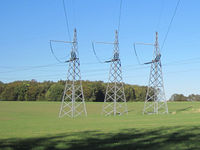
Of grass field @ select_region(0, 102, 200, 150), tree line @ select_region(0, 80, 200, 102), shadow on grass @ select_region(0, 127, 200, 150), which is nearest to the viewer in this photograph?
shadow on grass @ select_region(0, 127, 200, 150)

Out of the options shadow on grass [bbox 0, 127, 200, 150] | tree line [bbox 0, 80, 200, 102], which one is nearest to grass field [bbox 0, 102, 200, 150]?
shadow on grass [bbox 0, 127, 200, 150]

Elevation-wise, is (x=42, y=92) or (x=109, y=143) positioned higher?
(x=42, y=92)

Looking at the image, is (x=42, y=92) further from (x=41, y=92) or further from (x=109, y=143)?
(x=109, y=143)

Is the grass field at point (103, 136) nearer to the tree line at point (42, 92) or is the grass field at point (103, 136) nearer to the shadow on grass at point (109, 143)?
the shadow on grass at point (109, 143)

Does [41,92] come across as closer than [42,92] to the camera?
Yes

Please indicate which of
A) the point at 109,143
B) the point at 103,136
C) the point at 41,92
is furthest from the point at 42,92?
the point at 109,143

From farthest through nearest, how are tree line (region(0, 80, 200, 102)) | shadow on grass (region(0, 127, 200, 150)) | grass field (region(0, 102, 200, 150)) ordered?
tree line (region(0, 80, 200, 102))
grass field (region(0, 102, 200, 150))
shadow on grass (region(0, 127, 200, 150))

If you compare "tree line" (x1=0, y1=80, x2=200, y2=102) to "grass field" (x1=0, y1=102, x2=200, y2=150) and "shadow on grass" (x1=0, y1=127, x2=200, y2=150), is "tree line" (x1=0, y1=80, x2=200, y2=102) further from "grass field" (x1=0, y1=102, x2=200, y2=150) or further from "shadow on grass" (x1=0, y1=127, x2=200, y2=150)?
"shadow on grass" (x1=0, y1=127, x2=200, y2=150)

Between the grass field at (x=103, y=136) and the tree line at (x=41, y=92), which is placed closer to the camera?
the grass field at (x=103, y=136)

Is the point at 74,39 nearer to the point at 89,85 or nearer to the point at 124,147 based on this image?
A: the point at 124,147

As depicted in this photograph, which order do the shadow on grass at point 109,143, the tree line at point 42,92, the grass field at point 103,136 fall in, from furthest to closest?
1. the tree line at point 42,92
2. the grass field at point 103,136
3. the shadow on grass at point 109,143

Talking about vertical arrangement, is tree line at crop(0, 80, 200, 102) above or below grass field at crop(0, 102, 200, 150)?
above

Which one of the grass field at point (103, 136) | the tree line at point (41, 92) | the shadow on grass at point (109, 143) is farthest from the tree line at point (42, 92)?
the shadow on grass at point (109, 143)

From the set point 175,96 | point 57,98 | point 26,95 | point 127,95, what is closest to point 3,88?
point 26,95
